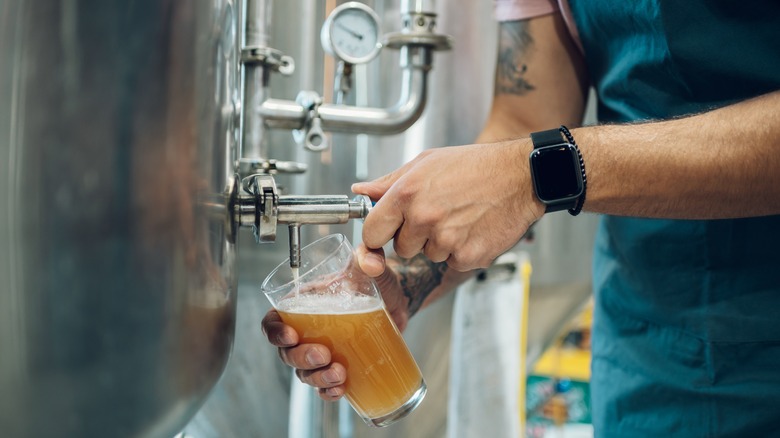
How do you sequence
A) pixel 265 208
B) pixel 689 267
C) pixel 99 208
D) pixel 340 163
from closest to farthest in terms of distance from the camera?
1. pixel 99 208
2. pixel 265 208
3. pixel 689 267
4. pixel 340 163

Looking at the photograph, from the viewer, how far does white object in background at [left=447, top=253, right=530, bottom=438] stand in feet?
4.42

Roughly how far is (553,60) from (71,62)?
0.70 metres

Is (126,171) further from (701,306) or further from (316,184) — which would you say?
(316,184)

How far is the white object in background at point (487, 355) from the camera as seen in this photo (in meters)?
1.35

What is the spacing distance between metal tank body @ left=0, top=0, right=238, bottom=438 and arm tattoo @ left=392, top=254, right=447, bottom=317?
1.25 ft

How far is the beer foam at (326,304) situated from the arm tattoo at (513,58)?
1.55 ft

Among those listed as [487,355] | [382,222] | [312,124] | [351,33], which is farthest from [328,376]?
[487,355]

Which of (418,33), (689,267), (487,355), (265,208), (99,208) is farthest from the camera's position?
(487,355)

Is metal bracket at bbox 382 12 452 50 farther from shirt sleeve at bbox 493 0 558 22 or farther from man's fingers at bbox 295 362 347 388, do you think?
man's fingers at bbox 295 362 347 388

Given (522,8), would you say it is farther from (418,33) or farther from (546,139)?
(546,139)

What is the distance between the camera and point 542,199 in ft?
2.20

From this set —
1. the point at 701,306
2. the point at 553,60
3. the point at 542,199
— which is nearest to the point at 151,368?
the point at 542,199

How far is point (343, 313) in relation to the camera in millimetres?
660

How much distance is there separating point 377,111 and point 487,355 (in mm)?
481
